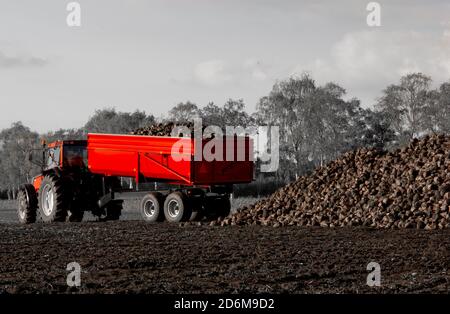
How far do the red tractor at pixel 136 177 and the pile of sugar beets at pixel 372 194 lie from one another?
42.4 inches

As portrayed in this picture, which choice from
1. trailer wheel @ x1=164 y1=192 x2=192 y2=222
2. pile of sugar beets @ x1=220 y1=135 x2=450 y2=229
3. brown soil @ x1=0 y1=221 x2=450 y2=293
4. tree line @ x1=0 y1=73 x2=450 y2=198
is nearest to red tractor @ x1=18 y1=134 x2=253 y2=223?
trailer wheel @ x1=164 y1=192 x2=192 y2=222

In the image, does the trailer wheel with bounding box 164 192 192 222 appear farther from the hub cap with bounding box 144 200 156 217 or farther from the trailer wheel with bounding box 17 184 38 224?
the trailer wheel with bounding box 17 184 38 224

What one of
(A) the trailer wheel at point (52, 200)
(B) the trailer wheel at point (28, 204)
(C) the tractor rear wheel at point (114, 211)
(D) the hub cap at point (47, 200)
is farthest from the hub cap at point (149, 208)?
(B) the trailer wheel at point (28, 204)

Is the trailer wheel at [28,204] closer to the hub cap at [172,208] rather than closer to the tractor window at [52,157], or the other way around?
the tractor window at [52,157]

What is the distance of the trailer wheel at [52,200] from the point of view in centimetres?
1990

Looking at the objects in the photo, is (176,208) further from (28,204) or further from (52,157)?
(28,204)

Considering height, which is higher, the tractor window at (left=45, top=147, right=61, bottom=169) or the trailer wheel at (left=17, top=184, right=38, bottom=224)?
the tractor window at (left=45, top=147, right=61, bottom=169)

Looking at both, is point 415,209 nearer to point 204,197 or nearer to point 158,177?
point 204,197

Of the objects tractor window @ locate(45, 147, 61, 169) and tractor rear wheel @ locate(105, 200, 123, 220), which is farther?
tractor window @ locate(45, 147, 61, 169)

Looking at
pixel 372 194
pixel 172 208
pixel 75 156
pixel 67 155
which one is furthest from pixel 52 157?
pixel 372 194

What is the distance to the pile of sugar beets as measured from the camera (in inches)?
655

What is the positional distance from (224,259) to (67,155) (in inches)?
424

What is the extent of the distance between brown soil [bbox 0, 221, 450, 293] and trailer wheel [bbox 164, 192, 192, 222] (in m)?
1.51

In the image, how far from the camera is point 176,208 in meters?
19.1
